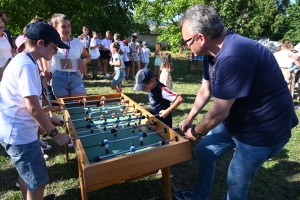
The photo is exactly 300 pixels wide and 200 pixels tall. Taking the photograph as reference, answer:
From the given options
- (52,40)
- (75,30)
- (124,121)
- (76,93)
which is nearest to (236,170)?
(124,121)

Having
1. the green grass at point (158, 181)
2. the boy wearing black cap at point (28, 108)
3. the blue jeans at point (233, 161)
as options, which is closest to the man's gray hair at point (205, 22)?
the blue jeans at point (233, 161)

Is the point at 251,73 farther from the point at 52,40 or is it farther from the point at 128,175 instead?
the point at 52,40

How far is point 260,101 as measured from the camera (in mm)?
1731

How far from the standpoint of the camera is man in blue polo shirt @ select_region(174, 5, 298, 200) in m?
1.61

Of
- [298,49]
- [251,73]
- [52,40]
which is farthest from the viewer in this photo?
[298,49]

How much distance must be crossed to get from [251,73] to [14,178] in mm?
3094

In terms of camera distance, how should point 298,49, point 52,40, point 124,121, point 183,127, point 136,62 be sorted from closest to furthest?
point 52,40 < point 183,127 < point 124,121 < point 298,49 < point 136,62

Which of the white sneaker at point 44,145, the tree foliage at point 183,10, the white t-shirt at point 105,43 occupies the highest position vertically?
the tree foliage at point 183,10

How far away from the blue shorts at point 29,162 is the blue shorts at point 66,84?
178 centimetres

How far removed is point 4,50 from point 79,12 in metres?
8.38

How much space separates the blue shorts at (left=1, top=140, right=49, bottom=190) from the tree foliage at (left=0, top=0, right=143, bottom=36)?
9926 millimetres

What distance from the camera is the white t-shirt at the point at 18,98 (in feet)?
5.57

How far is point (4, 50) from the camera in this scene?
3.80 m

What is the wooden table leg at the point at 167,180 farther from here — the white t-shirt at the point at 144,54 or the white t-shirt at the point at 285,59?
the white t-shirt at the point at 144,54
